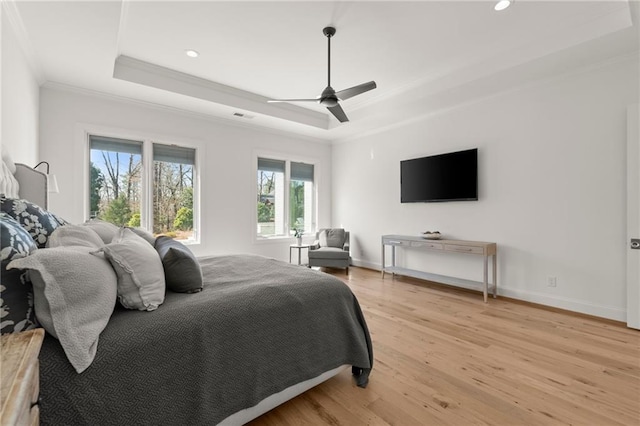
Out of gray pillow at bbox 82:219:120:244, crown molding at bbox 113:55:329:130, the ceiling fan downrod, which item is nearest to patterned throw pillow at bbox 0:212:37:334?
gray pillow at bbox 82:219:120:244

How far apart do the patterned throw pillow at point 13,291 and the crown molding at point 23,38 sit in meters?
2.32

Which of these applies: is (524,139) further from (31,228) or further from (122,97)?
(122,97)

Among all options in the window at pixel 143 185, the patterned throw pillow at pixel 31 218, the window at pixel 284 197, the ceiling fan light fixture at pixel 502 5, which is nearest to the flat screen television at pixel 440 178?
the ceiling fan light fixture at pixel 502 5

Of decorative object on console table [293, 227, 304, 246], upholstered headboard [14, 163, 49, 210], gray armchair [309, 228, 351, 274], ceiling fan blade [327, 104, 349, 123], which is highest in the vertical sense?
ceiling fan blade [327, 104, 349, 123]

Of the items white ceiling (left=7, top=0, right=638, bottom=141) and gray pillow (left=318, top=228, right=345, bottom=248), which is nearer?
white ceiling (left=7, top=0, right=638, bottom=141)

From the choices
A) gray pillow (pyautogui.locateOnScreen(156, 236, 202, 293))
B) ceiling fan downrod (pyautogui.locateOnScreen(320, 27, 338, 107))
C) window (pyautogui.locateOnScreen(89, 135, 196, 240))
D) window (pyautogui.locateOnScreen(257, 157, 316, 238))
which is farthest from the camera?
window (pyautogui.locateOnScreen(257, 157, 316, 238))

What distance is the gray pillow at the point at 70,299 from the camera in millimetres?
995

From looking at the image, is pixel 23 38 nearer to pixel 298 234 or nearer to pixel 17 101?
pixel 17 101

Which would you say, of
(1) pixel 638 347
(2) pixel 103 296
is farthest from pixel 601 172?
(2) pixel 103 296

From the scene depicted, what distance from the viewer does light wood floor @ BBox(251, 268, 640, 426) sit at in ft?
5.43

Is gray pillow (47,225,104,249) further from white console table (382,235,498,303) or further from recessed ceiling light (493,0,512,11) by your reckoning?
white console table (382,235,498,303)

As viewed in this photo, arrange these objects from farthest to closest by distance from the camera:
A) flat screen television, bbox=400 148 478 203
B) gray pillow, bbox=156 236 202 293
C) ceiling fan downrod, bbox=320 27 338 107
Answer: flat screen television, bbox=400 148 478 203 < ceiling fan downrod, bbox=320 27 338 107 < gray pillow, bbox=156 236 202 293

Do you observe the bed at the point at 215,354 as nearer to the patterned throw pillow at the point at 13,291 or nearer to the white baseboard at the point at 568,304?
the patterned throw pillow at the point at 13,291

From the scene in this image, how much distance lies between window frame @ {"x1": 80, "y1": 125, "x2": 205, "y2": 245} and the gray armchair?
6.71 feet
